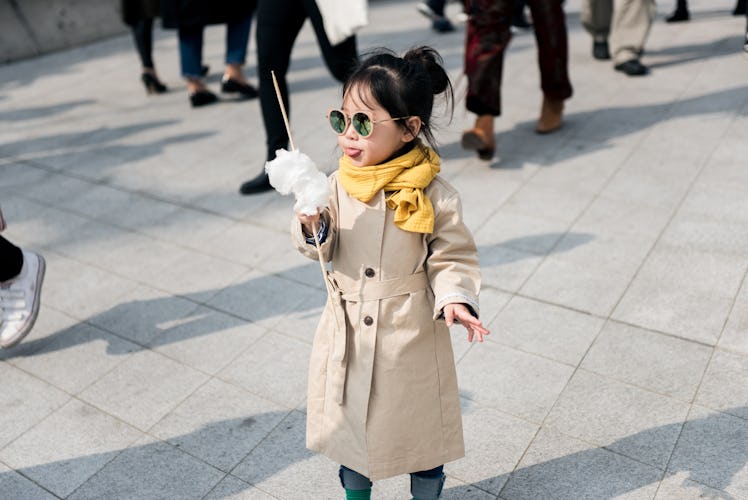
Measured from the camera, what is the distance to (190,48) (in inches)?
242

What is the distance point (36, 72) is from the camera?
806 centimetres

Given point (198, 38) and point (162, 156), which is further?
point (198, 38)

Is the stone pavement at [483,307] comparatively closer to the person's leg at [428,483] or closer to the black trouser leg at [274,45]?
the person's leg at [428,483]

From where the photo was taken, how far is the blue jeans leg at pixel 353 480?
214 centimetres

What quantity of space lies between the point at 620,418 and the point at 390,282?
1282 millimetres

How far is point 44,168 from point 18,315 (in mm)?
2491

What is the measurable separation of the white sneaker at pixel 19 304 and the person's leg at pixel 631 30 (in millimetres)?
4955

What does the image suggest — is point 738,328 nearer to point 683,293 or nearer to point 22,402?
point 683,293

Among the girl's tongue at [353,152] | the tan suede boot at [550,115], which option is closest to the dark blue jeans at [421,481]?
the girl's tongue at [353,152]

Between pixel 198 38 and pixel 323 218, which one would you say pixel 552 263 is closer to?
pixel 323 218

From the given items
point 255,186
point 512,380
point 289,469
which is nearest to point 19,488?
point 289,469

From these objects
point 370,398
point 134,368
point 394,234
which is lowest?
Result: point 134,368

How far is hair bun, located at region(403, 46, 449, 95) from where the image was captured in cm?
191

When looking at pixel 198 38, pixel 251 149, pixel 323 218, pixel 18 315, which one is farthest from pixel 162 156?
pixel 323 218
